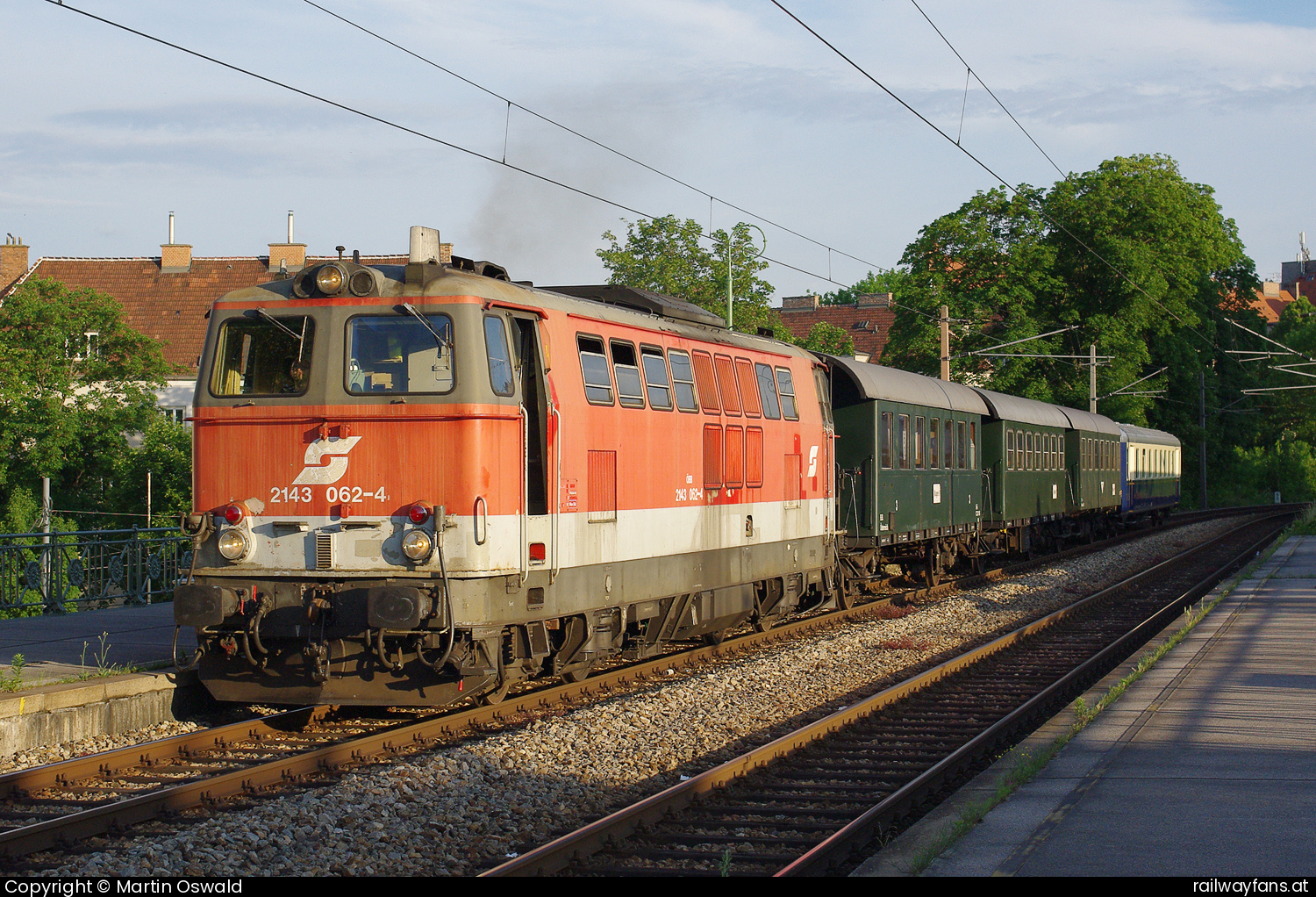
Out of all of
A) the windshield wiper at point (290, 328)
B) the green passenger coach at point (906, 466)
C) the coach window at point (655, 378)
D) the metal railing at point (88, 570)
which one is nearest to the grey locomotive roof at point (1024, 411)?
the green passenger coach at point (906, 466)

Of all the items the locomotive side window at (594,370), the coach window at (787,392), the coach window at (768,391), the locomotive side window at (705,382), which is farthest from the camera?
the coach window at (787,392)

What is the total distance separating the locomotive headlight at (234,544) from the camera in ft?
30.8

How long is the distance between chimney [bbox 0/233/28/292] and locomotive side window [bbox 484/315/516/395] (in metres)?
47.5

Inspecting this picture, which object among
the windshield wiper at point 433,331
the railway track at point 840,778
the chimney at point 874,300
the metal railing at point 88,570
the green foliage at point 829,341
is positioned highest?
the chimney at point 874,300

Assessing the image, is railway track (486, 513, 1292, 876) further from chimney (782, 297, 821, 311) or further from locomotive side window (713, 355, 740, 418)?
chimney (782, 297, 821, 311)

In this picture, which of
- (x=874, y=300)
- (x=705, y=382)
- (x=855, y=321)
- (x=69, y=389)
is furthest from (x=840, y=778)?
(x=874, y=300)

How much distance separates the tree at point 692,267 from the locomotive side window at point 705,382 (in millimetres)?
26539

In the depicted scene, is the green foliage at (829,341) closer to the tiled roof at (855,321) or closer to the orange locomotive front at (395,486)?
the tiled roof at (855,321)

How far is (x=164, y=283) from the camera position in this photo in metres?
49.5

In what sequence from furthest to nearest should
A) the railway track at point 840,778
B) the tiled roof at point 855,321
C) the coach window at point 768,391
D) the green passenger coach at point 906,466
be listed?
the tiled roof at point 855,321 → the green passenger coach at point 906,466 → the coach window at point 768,391 → the railway track at point 840,778

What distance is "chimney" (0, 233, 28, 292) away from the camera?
166ft

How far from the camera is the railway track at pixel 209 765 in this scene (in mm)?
7031

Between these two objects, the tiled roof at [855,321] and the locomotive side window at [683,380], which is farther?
the tiled roof at [855,321]

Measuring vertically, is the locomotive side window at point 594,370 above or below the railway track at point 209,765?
above
